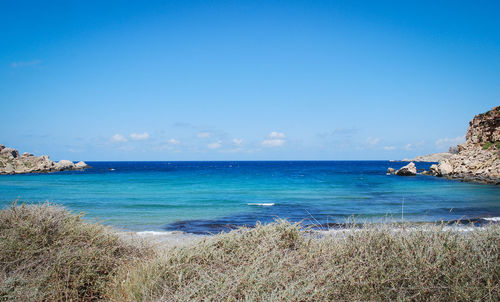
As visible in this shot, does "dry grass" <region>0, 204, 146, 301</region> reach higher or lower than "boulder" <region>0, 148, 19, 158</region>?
lower

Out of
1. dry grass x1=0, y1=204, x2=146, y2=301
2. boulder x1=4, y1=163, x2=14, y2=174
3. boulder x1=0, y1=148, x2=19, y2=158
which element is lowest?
boulder x1=4, y1=163, x2=14, y2=174

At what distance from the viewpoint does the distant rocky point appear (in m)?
64.4

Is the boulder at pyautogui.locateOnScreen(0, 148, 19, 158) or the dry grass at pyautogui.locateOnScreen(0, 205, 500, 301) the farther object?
the boulder at pyautogui.locateOnScreen(0, 148, 19, 158)

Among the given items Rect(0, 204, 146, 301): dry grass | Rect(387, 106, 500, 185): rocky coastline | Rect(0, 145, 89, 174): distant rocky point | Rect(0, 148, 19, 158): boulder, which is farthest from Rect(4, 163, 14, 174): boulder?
Rect(387, 106, 500, 185): rocky coastline

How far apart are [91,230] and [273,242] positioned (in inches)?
138

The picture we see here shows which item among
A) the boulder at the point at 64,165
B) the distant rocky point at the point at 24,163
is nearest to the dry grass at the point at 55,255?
the distant rocky point at the point at 24,163

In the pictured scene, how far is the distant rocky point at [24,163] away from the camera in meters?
64.4

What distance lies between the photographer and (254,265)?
4.25m

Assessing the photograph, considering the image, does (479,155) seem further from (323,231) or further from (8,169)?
(8,169)

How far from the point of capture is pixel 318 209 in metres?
21.2

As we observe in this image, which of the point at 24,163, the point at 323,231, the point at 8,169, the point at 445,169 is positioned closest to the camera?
the point at 323,231

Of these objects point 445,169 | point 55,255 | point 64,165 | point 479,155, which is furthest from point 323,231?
point 64,165

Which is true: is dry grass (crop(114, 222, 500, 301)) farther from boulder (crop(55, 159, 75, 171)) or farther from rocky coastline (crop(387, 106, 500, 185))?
boulder (crop(55, 159, 75, 171))

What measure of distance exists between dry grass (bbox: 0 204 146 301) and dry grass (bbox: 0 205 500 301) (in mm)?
17
